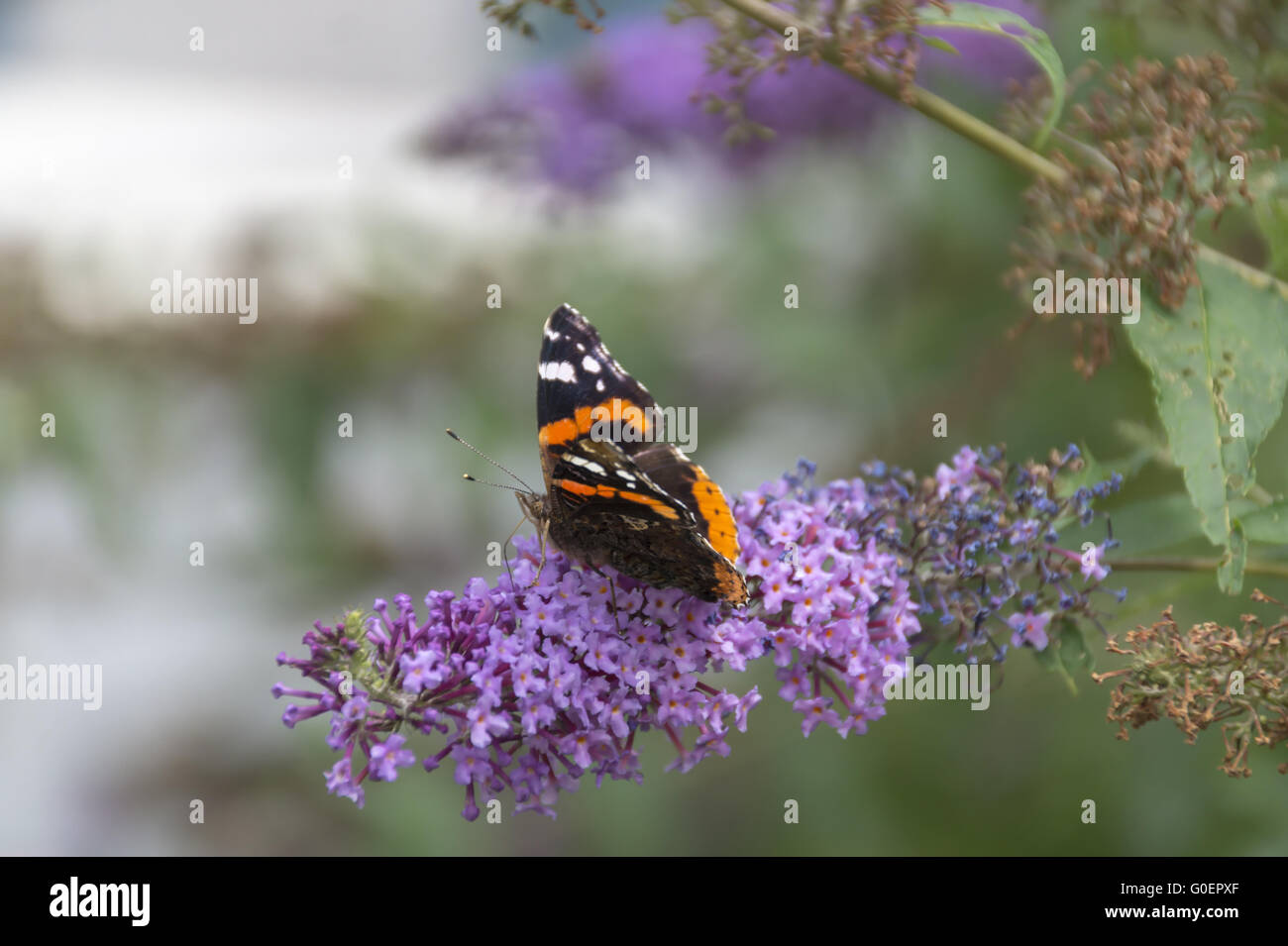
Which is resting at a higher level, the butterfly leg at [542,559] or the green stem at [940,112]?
the green stem at [940,112]

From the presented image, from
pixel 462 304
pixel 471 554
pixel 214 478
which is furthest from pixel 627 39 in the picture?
pixel 214 478

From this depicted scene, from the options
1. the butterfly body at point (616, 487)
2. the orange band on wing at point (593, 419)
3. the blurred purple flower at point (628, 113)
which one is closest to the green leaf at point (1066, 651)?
the butterfly body at point (616, 487)

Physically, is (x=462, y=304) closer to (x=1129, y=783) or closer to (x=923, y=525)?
(x=923, y=525)

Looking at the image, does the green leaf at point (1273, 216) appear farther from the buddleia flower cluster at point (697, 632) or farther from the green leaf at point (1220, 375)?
the buddleia flower cluster at point (697, 632)

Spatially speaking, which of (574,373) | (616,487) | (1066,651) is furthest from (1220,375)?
(574,373)

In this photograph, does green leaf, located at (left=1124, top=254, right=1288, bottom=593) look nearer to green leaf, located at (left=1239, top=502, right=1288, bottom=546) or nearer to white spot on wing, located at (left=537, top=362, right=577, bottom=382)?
green leaf, located at (left=1239, top=502, right=1288, bottom=546)

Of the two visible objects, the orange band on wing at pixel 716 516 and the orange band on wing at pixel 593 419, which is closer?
the orange band on wing at pixel 716 516

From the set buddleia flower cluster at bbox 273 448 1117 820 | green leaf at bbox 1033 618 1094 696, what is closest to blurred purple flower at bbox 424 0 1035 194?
buddleia flower cluster at bbox 273 448 1117 820
